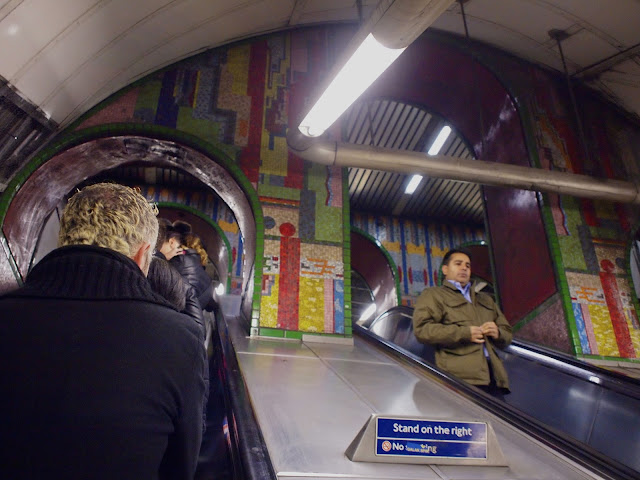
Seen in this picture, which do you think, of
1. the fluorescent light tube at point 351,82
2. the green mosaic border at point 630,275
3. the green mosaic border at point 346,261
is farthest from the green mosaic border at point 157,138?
the green mosaic border at point 630,275

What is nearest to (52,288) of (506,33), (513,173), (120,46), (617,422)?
(617,422)

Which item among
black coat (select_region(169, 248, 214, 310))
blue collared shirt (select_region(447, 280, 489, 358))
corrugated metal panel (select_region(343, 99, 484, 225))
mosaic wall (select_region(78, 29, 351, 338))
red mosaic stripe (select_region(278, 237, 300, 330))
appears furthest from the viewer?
corrugated metal panel (select_region(343, 99, 484, 225))

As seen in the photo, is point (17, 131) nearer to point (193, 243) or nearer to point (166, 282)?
point (193, 243)

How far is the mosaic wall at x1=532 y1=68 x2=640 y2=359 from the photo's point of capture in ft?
15.9

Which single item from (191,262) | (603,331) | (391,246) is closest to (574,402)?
(603,331)

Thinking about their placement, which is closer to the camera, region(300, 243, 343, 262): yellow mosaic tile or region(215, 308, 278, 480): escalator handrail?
region(215, 308, 278, 480): escalator handrail

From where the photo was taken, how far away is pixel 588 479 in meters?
1.57

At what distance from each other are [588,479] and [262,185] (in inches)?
160

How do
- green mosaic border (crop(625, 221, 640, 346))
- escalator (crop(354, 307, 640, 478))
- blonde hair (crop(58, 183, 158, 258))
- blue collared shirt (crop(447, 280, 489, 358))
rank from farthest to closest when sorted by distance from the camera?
green mosaic border (crop(625, 221, 640, 346)) → blue collared shirt (crop(447, 280, 489, 358)) → escalator (crop(354, 307, 640, 478)) → blonde hair (crop(58, 183, 158, 258))

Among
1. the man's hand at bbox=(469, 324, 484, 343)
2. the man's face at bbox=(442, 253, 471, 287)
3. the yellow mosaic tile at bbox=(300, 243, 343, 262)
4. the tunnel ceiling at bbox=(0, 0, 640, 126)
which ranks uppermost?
the tunnel ceiling at bbox=(0, 0, 640, 126)

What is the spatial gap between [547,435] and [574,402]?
1587 mm

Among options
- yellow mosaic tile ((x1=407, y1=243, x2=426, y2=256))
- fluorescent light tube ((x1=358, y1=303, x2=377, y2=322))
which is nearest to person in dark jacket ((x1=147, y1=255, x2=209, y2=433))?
yellow mosaic tile ((x1=407, y1=243, x2=426, y2=256))

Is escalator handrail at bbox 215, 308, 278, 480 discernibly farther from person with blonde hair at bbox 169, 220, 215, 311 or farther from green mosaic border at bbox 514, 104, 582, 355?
green mosaic border at bbox 514, 104, 582, 355

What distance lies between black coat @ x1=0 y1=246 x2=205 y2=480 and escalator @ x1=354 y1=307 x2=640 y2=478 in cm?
170
